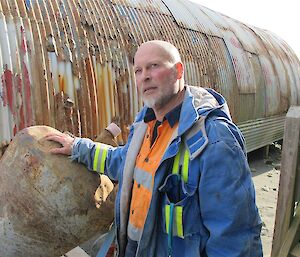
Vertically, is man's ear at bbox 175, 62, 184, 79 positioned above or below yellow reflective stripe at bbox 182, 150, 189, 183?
above

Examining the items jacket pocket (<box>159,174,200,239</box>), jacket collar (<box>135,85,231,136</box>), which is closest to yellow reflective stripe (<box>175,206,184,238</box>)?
jacket pocket (<box>159,174,200,239</box>)

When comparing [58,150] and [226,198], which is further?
[58,150]

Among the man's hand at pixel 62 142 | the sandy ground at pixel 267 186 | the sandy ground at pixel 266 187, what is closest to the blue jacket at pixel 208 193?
the man's hand at pixel 62 142

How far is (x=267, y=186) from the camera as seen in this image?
29.5 ft

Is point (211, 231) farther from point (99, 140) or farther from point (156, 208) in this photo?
point (99, 140)

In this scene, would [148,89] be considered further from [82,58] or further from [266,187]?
[266,187]

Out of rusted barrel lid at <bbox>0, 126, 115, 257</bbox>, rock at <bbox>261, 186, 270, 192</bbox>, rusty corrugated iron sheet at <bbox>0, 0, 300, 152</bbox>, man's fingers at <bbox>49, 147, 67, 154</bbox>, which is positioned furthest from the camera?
rock at <bbox>261, 186, 270, 192</bbox>

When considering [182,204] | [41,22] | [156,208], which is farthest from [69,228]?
[41,22]

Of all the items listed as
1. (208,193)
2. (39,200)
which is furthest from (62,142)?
(208,193)

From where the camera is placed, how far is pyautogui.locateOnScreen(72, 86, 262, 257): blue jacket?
6.25 feet

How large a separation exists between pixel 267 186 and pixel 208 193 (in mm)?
7642

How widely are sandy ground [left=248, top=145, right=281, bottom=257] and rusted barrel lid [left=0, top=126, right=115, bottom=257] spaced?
4.06 m

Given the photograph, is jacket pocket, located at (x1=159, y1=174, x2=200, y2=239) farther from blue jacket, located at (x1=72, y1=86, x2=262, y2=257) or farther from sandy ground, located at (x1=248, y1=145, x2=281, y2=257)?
sandy ground, located at (x1=248, y1=145, x2=281, y2=257)

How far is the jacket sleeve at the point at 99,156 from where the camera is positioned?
254 centimetres
